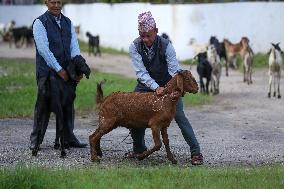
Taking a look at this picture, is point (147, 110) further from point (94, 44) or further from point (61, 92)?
point (94, 44)

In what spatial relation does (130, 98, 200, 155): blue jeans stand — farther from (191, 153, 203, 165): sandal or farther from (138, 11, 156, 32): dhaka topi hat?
(138, 11, 156, 32): dhaka topi hat

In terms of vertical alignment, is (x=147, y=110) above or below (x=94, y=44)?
above

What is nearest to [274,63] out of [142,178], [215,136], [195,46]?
[215,136]

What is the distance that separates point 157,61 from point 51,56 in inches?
58.9

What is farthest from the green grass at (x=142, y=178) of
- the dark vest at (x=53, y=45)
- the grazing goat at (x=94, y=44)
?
the grazing goat at (x=94, y=44)

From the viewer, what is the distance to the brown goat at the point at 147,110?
11023 mm

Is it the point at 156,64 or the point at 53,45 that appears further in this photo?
the point at 53,45

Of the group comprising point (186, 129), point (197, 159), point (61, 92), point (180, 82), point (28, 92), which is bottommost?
point (28, 92)

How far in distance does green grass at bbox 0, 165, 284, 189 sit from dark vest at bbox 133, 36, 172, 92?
146 centimetres

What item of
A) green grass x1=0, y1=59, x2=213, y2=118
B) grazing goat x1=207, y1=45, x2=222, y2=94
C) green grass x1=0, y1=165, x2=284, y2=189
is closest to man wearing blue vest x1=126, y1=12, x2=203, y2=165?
green grass x1=0, y1=165, x2=284, y2=189

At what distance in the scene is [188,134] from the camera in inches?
449

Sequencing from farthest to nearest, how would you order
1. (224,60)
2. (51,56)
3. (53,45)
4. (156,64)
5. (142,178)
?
1. (224,60)
2. (53,45)
3. (51,56)
4. (156,64)
5. (142,178)

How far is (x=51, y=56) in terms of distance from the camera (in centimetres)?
1177

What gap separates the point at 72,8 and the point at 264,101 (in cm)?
3233
